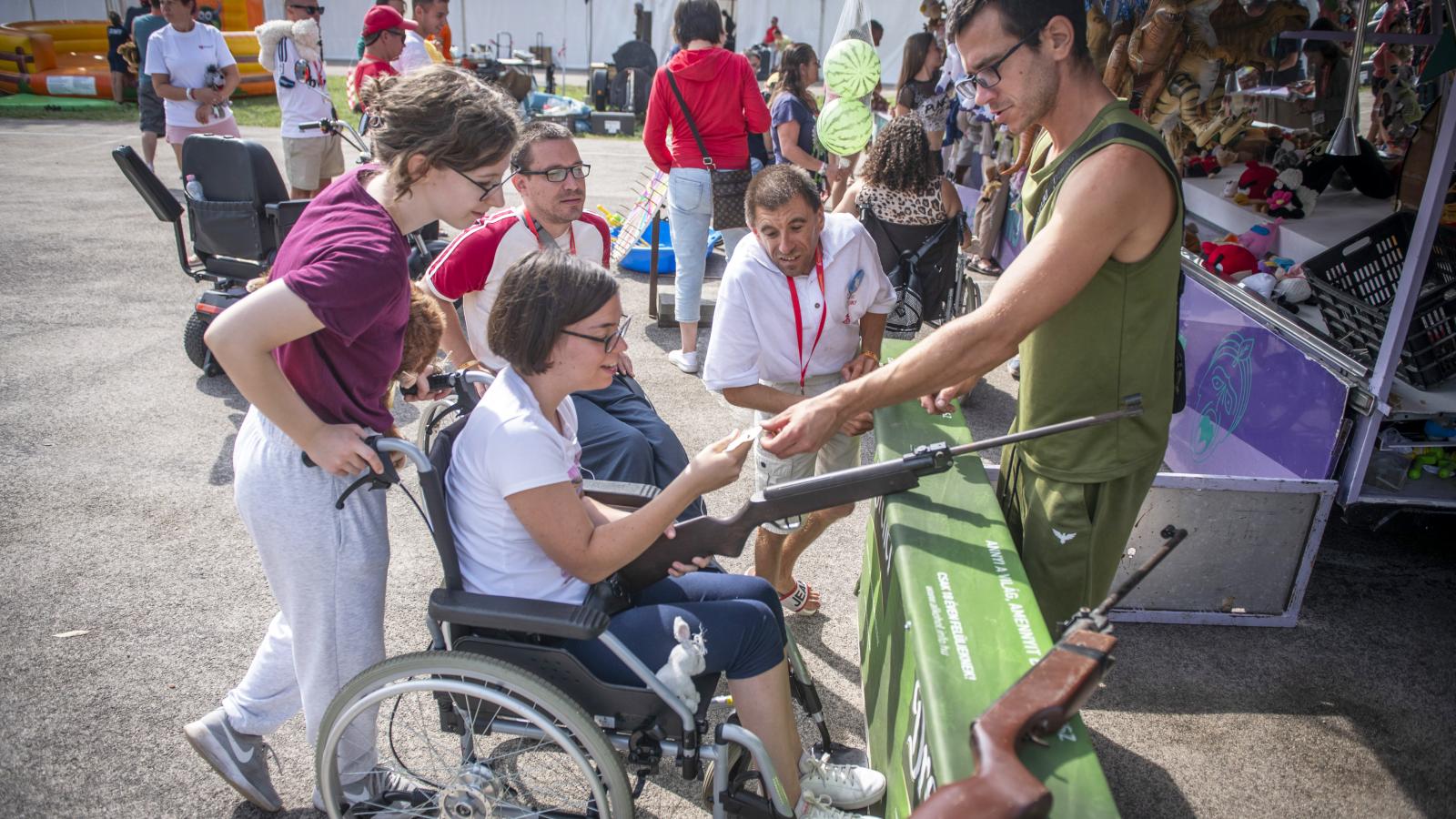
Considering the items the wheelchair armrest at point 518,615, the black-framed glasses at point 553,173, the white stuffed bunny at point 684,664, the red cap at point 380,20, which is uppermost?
the red cap at point 380,20

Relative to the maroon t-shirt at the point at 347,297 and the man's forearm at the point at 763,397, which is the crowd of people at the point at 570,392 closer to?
the maroon t-shirt at the point at 347,297

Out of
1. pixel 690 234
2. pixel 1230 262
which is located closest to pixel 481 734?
pixel 690 234

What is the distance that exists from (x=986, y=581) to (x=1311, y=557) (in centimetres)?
205

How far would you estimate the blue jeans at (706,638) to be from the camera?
2.05 metres

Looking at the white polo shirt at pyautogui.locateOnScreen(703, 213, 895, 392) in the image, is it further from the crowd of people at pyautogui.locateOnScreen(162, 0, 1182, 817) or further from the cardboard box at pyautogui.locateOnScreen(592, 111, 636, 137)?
the cardboard box at pyautogui.locateOnScreen(592, 111, 636, 137)

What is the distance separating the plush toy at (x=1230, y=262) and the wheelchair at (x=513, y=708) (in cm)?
385

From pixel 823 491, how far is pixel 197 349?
4.47 metres

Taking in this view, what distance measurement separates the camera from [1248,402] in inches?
155

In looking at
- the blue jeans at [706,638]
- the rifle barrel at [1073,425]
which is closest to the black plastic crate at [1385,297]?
the rifle barrel at [1073,425]

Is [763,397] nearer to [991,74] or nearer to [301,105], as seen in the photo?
[991,74]

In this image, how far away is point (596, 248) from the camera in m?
3.63

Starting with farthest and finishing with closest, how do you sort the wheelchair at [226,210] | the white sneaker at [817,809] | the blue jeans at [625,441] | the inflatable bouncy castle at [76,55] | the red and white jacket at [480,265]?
1. the inflatable bouncy castle at [76,55]
2. the wheelchair at [226,210]
3. the red and white jacket at [480,265]
4. the blue jeans at [625,441]
5. the white sneaker at [817,809]

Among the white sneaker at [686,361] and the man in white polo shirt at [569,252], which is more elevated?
the man in white polo shirt at [569,252]

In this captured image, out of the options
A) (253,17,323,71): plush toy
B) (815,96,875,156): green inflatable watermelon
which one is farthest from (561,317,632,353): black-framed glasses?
(253,17,323,71): plush toy
